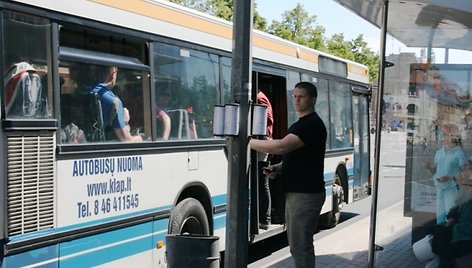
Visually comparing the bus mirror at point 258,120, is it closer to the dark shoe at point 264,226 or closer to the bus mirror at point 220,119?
the bus mirror at point 220,119

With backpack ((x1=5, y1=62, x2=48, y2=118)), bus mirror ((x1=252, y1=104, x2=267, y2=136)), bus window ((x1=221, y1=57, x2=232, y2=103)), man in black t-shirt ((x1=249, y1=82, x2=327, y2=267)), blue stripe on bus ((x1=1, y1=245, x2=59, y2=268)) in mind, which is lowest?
blue stripe on bus ((x1=1, y1=245, x2=59, y2=268))

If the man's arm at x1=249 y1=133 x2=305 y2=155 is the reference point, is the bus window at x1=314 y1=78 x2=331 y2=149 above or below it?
above

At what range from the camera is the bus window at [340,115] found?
11398mm

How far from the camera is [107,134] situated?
569 cm

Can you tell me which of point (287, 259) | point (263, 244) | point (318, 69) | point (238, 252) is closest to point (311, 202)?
point (238, 252)

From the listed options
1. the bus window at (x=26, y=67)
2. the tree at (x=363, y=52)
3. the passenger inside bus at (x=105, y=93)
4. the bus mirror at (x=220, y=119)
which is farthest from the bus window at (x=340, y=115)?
the tree at (x=363, y=52)

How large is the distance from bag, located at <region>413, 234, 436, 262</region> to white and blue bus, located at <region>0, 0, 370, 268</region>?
2317 mm

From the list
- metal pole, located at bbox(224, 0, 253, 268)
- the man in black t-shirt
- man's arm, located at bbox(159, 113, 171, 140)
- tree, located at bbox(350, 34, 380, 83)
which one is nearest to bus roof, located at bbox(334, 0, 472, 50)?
the man in black t-shirt

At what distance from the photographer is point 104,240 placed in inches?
217

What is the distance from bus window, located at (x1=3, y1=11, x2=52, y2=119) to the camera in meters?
4.66

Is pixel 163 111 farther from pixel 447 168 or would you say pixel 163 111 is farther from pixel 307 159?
pixel 447 168

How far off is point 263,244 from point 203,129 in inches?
143

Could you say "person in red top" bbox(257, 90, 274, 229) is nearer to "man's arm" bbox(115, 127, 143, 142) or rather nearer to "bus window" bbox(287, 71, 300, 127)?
"bus window" bbox(287, 71, 300, 127)

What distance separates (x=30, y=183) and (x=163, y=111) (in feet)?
6.81
